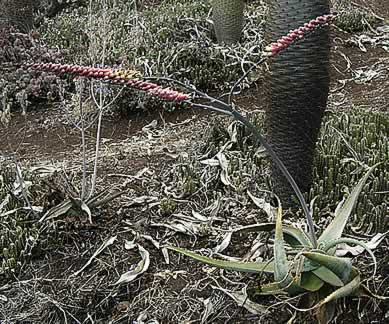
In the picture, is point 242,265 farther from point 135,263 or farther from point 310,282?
point 135,263

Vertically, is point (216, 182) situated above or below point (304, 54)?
below

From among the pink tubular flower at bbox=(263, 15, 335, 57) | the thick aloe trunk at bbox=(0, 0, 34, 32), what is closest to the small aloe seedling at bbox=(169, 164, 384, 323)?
the pink tubular flower at bbox=(263, 15, 335, 57)

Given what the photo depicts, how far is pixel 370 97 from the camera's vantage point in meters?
5.82

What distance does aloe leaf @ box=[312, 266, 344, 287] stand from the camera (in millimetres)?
2664

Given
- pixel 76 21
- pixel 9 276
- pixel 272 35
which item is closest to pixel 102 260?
pixel 9 276

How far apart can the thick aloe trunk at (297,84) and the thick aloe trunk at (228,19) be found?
400 cm

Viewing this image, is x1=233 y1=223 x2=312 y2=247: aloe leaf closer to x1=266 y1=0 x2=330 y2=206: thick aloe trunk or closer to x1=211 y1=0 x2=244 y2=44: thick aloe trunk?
x1=266 y1=0 x2=330 y2=206: thick aloe trunk

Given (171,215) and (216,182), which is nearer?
(171,215)

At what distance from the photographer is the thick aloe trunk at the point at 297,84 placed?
10.6 ft

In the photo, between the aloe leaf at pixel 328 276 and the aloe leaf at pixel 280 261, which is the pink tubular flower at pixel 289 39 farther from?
the aloe leaf at pixel 328 276

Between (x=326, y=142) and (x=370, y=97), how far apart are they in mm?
1836

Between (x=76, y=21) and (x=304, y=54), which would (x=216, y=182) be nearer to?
(x=304, y=54)

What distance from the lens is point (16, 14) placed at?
7926 millimetres

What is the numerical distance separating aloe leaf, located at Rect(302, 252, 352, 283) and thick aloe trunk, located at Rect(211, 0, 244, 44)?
198 inches
